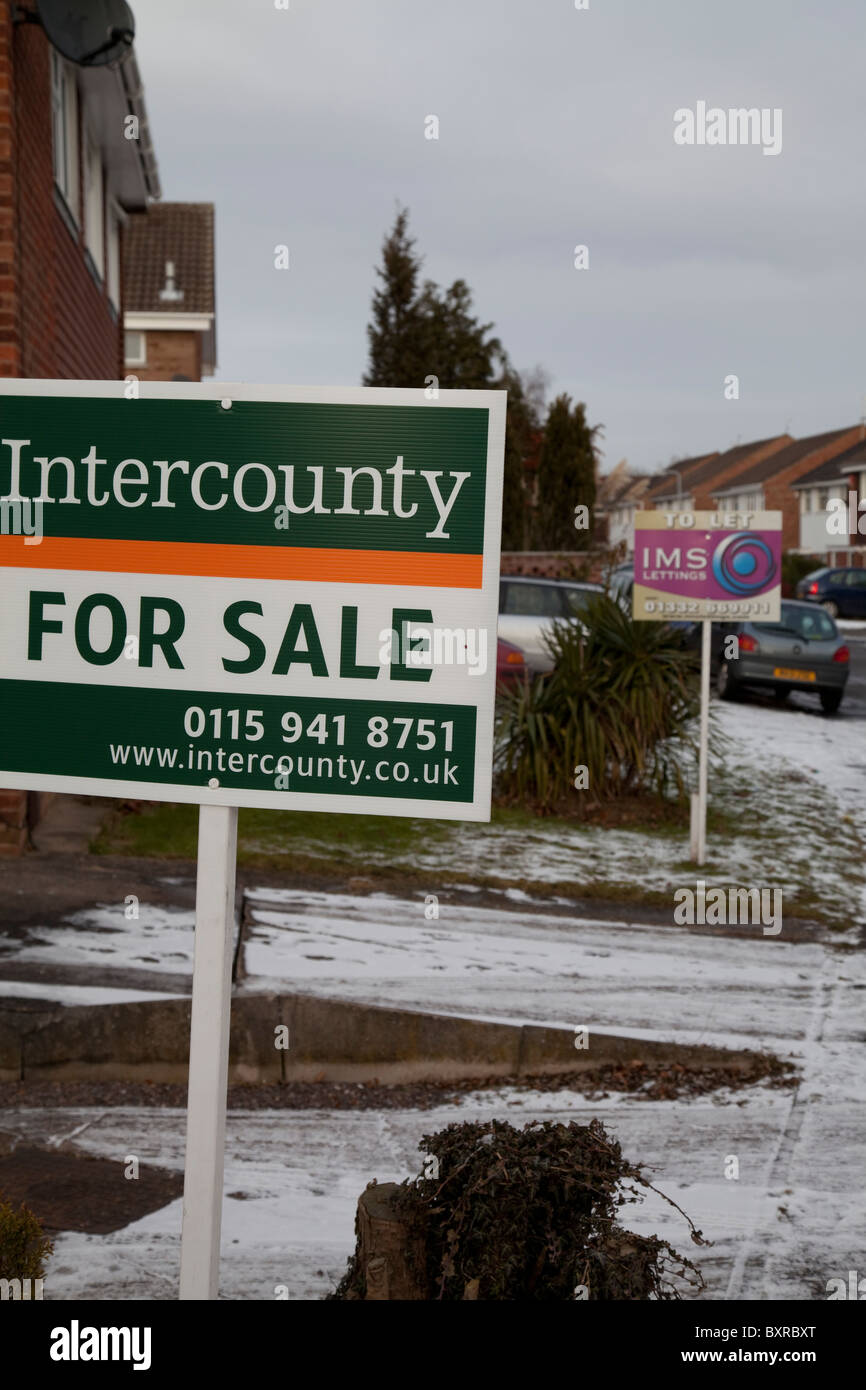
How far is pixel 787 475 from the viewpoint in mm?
73250

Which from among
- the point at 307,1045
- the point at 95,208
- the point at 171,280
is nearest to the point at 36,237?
the point at 95,208

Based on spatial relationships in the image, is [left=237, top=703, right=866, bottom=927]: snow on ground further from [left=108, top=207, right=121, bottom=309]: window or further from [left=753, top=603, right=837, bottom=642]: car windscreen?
[left=108, top=207, right=121, bottom=309]: window

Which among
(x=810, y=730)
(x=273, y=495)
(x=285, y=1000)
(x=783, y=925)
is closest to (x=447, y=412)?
(x=273, y=495)

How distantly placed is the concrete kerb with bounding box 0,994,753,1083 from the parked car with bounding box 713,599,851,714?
13962mm

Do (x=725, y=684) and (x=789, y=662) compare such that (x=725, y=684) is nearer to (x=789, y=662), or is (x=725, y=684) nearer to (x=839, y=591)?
(x=789, y=662)

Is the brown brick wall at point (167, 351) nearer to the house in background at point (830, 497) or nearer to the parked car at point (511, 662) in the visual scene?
the parked car at point (511, 662)

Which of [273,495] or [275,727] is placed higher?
[273,495]

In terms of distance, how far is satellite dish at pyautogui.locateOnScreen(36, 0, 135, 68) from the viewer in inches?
324

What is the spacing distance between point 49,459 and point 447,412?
0.76 meters

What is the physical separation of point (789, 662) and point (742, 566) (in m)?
9.32
